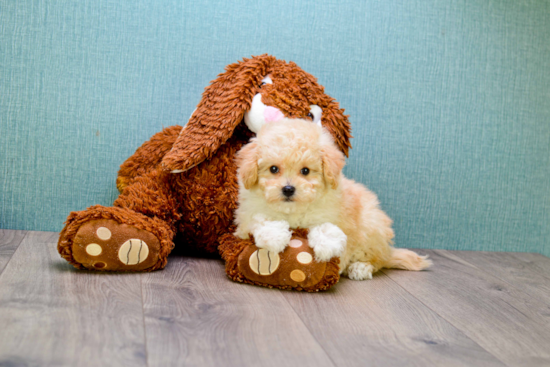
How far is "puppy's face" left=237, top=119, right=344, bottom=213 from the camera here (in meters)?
1.31

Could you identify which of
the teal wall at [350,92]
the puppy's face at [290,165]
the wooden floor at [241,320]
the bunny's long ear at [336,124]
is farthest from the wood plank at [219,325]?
the teal wall at [350,92]

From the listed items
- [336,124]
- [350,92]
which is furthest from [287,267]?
[350,92]

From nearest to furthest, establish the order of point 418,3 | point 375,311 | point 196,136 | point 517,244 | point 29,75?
1. point 375,311
2. point 196,136
3. point 29,75
4. point 418,3
5. point 517,244

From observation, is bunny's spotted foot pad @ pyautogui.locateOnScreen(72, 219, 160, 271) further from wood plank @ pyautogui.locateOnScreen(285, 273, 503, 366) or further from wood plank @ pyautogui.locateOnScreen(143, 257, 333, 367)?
wood plank @ pyautogui.locateOnScreen(285, 273, 503, 366)

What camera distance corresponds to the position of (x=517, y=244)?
2188 mm

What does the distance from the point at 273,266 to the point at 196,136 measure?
462mm

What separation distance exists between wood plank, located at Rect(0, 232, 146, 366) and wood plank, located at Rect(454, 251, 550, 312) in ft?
3.90

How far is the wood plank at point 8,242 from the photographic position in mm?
1438

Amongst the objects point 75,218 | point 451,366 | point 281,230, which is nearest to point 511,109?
point 281,230

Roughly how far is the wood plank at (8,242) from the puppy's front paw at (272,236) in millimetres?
700

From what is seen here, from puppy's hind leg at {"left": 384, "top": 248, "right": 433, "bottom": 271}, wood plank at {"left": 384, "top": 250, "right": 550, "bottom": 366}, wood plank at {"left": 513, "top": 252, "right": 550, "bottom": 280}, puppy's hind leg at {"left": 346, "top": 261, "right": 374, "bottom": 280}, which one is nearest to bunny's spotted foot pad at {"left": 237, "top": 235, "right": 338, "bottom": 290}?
puppy's hind leg at {"left": 346, "top": 261, "right": 374, "bottom": 280}

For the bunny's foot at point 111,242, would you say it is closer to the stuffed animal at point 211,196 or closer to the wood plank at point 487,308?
the stuffed animal at point 211,196

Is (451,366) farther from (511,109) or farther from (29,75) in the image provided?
(29,75)

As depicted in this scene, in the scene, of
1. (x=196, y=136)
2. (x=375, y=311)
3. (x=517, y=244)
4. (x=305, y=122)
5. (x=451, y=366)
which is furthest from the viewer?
(x=517, y=244)
